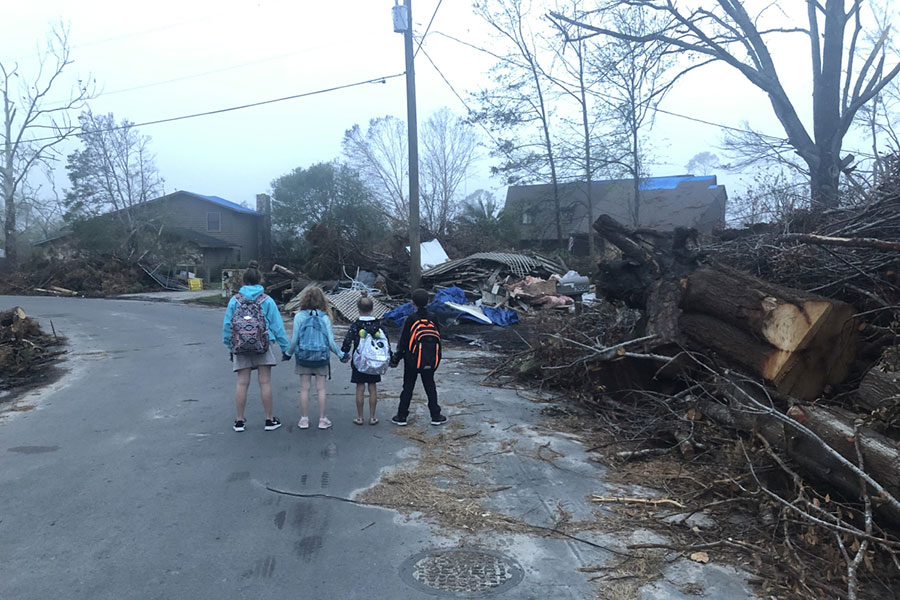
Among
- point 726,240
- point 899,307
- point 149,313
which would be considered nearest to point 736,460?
point 899,307

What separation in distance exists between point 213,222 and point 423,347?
139 feet

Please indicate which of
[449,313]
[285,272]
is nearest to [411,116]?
[449,313]

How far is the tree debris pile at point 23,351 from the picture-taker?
32.3ft

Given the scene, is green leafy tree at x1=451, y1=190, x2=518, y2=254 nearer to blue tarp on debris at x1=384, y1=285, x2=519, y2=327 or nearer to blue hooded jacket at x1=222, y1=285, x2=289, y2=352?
blue tarp on debris at x1=384, y1=285, x2=519, y2=327

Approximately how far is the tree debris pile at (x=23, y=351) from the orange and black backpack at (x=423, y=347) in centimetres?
619

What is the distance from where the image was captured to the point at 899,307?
5.29m

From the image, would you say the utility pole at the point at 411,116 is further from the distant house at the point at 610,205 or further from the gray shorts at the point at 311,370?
the distant house at the point at 610,205

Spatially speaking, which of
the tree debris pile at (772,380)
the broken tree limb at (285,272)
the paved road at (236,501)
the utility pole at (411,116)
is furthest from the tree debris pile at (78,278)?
the tree debris pile at (772,380)

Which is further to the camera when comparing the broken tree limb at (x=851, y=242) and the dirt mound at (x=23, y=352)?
the dirt mound at (x=23, y=352)

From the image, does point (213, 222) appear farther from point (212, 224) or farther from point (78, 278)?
point (78, 278)

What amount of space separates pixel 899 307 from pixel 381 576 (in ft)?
15.1

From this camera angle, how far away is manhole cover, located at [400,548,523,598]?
361 centimetres

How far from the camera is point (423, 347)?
6945 mm

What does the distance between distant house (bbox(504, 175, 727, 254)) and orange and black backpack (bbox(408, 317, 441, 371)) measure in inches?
977
